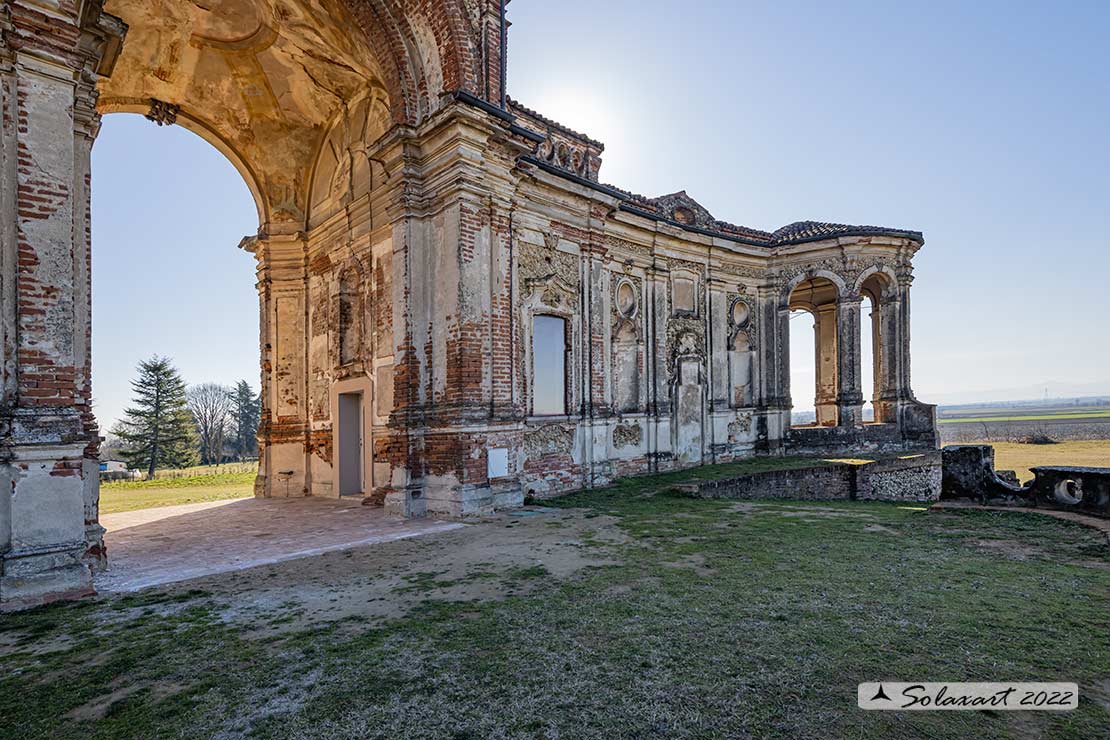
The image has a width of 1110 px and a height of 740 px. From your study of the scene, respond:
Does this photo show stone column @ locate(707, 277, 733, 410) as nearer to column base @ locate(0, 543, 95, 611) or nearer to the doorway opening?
the doorway opening

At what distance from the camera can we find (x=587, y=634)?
158 inches

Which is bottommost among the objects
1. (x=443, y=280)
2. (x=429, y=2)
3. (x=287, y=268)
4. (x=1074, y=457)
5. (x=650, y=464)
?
(x=1074, y=457)

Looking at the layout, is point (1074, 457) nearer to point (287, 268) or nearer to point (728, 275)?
point (728, 275)

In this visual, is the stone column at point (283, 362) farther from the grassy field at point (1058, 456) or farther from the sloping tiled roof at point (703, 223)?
the grassy field at point (1058, 456)

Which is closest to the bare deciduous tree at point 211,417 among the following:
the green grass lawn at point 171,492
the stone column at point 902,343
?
the green grass lawn at point 171,492

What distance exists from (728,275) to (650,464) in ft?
22.9

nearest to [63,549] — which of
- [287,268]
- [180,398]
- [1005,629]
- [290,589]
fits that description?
[290,589]

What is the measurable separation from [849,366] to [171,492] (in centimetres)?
2060

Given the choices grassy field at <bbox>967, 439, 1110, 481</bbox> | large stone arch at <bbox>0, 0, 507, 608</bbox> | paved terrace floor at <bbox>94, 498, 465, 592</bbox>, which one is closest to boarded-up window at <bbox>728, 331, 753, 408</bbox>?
grassy field at <bbox>967, 439, 1110, 481</bbox>

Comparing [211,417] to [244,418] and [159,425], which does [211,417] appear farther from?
[159,425]

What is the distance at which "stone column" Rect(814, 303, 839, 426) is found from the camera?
928 inches

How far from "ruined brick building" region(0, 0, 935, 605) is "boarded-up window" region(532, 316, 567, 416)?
0.19 ft

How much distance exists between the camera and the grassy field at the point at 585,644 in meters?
2.90

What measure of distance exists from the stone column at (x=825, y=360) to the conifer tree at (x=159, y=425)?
41.3 meters
